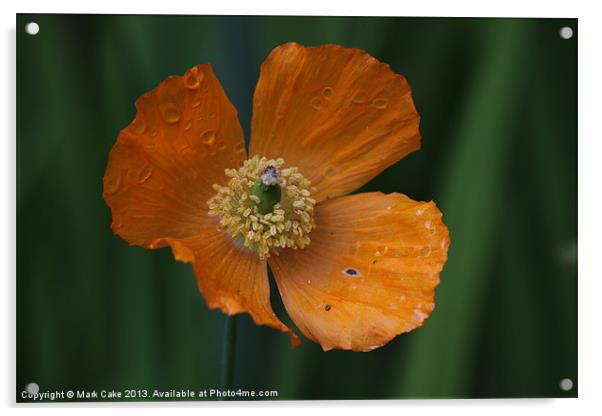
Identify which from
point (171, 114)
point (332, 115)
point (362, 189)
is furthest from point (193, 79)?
point (362, 189)

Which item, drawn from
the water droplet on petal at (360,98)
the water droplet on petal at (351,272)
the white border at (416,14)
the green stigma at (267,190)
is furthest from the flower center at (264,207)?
the white border at (416,14)

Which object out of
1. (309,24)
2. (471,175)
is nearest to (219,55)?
(309,24)

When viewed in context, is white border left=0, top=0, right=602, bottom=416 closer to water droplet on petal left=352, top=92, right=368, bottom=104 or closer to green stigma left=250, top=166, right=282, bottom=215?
water droplet on petal left=352, top=92, right=368, bottom=104

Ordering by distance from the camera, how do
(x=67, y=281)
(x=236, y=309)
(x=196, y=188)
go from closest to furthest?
(x=236, y=309) < (x=196, y=188) < (x=67, y=281)

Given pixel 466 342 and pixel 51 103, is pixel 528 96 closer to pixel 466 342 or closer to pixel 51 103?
pixel 466 342

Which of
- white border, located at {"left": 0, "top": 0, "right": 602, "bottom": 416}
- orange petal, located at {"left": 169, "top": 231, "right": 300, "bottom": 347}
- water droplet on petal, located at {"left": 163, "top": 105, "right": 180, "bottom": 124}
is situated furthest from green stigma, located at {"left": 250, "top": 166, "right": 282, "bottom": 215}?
white border, located at {"left": 0, "top": 0, "right": 602, "bottom": 416}

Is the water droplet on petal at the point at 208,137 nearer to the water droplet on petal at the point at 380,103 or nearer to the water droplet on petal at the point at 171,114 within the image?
the water droplet on petal at the point at 171,114
